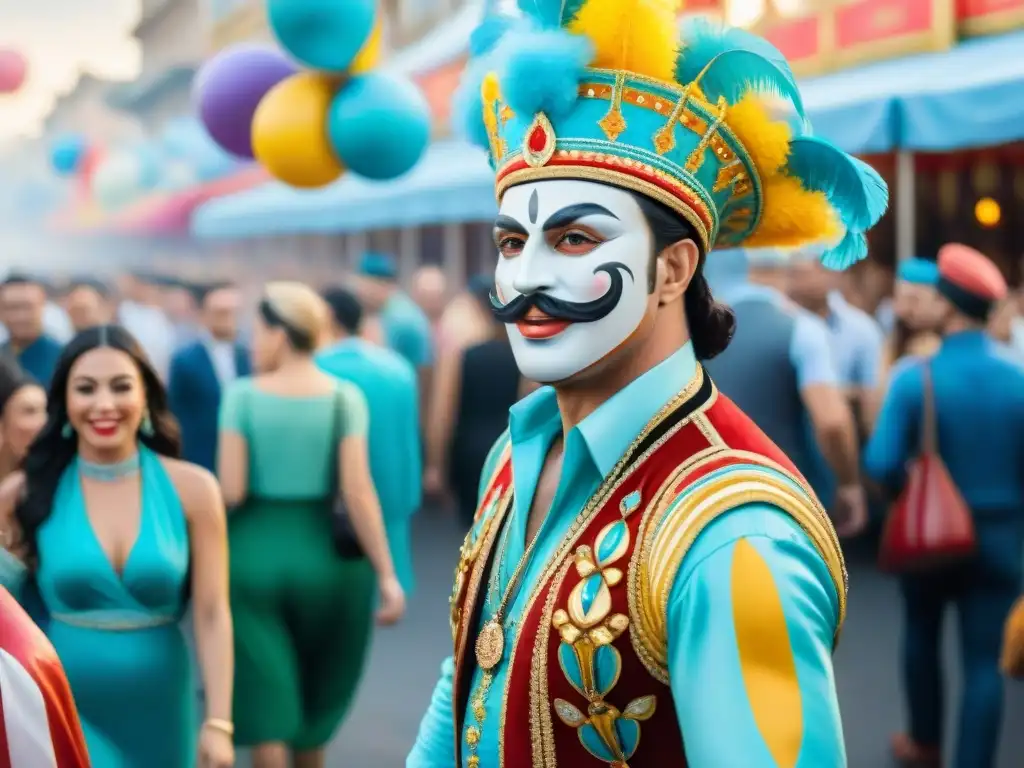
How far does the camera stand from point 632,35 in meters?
1.99

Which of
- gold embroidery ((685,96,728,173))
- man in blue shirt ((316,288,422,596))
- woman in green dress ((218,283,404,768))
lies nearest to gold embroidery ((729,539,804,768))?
gold embroidery ((685,96,728,173))

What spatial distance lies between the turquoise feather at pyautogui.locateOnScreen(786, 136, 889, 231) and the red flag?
129 centimetres

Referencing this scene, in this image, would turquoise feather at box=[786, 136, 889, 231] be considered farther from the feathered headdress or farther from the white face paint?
the white face paint

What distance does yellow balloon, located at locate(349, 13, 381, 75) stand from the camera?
19.8 ft

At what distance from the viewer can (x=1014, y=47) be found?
816 cm

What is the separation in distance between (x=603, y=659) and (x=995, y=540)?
337 centimetres

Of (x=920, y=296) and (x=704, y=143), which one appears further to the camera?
(x=920, y=296)

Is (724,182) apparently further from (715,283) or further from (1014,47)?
(1014,47)

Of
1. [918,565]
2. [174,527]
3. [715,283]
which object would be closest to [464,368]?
[715,283]

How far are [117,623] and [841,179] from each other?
2.22m

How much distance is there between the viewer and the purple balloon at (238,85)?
6.38 m

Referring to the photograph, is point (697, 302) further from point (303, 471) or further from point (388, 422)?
point (388, 422)

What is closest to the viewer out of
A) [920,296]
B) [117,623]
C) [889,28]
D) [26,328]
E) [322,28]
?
[117,623]

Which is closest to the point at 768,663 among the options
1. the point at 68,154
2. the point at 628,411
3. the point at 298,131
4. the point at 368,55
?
the point at 628,411
